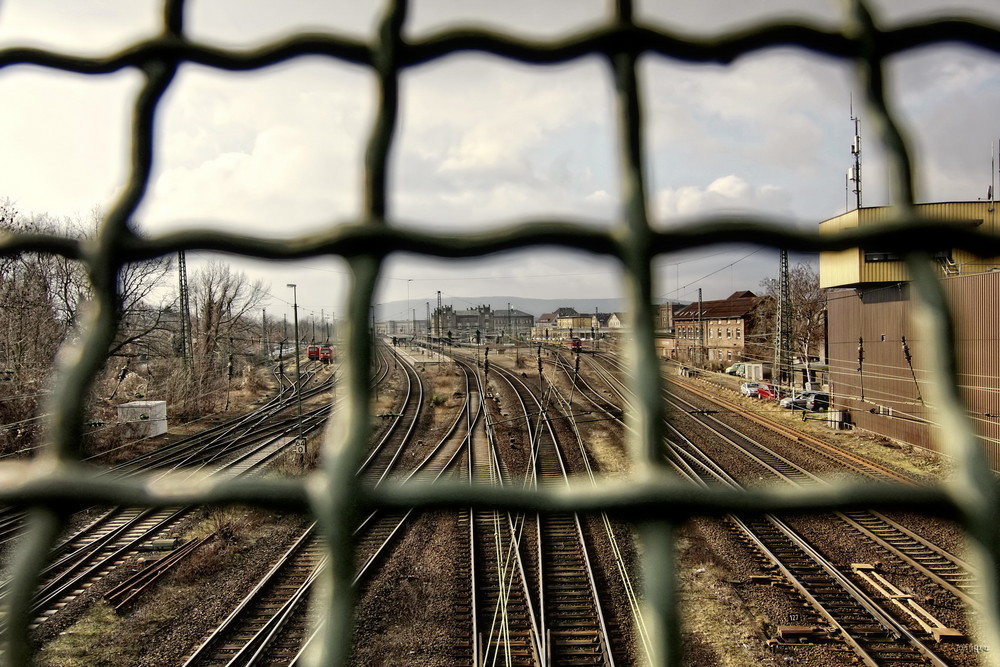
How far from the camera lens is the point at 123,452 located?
35.2 ft

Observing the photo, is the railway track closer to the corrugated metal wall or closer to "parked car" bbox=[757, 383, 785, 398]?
the corrugated metal wall

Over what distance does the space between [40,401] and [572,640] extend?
8.97 m

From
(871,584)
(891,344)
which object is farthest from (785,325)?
(871,584)

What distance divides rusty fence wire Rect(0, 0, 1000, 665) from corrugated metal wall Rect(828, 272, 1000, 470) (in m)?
7.34

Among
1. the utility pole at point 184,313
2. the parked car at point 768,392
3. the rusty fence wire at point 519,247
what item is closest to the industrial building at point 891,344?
the parked car at point 768,392

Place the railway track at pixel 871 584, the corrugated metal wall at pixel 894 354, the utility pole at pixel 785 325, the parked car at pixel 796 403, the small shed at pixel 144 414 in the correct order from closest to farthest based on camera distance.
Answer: the railway track at pixel 871 584
the corrugated metal wall at pixel 894 354
the small shed at pixel 144 414
the utility pole at pixel 785 325
the parked car at pixel 796 403

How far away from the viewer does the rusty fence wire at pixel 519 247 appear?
54cm

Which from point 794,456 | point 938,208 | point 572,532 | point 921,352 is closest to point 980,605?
point 921,352

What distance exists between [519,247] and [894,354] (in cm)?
1347

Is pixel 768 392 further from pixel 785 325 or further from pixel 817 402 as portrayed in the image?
pixel 785 325

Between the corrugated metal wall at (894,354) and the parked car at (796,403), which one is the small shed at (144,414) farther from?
the parked car at (796,403)

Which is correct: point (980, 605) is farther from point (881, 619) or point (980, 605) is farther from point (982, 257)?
point (881, 619)

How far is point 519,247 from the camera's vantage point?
599 mm

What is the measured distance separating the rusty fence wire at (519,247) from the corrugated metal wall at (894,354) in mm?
7337
